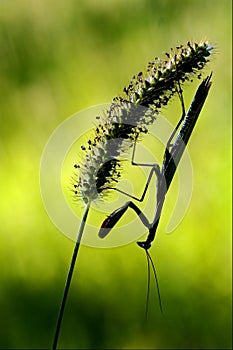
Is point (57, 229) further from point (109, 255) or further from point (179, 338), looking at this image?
point (179, 338)

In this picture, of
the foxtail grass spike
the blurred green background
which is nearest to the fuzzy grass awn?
the foxtail grass spike

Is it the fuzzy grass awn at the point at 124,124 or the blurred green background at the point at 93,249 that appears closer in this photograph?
the fuzzy grass awn at the point at 124,124

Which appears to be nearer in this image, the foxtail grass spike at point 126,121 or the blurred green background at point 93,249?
the foxtail grass spike at point 126,121

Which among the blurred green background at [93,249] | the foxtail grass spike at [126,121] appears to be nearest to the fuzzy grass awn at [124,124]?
the foxtail grass spike at [126,121]

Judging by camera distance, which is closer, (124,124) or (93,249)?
(124,124)

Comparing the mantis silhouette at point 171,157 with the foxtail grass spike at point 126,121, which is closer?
the foxtail grass spike at point 126,121

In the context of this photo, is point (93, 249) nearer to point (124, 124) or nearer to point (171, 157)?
point (171, 157)

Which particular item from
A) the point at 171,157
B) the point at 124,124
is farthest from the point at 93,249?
the point at 124,124

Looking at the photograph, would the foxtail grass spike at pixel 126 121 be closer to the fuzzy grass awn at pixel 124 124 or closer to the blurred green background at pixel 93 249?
the fuzzy grass awn at pixel 124 124
